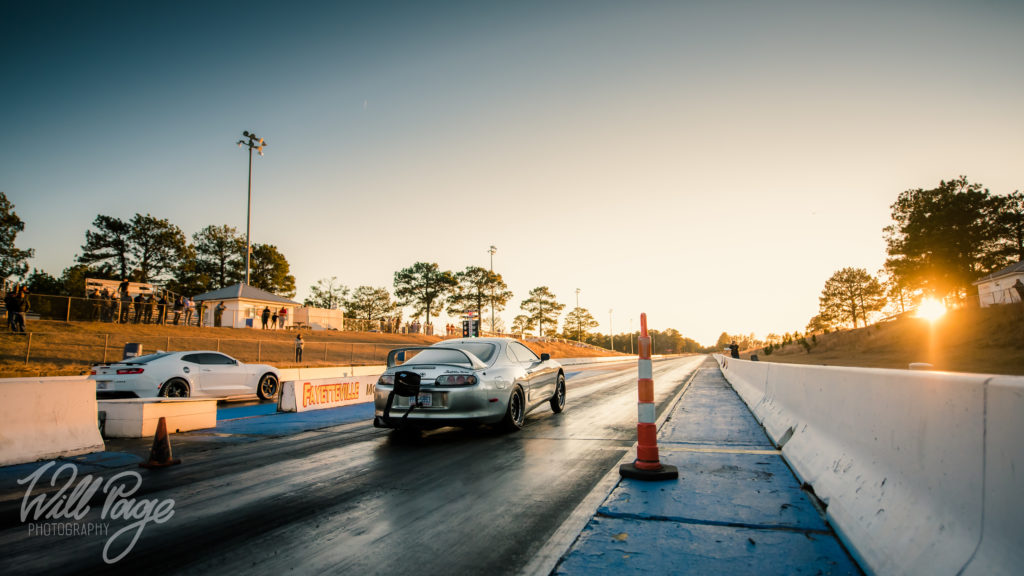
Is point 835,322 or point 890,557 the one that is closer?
point 890,557

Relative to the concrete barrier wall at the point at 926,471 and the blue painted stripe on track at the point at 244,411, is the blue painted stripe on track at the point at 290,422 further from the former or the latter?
the concrete barrier wall at the point at 926,471

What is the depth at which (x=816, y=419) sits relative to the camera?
15.8ft

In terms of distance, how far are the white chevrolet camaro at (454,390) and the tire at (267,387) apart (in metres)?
8.46

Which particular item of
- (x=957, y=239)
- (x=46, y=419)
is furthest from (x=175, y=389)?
(x=957, y=239)

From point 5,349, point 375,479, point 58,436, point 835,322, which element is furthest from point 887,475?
point 835,322

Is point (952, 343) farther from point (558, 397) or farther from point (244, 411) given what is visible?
point (244, 411)

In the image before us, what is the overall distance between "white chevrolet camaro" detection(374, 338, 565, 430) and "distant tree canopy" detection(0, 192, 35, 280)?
217 feet

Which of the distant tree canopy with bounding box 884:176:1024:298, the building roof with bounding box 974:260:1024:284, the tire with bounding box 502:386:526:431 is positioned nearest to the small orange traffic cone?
the tire with bounding box 502:386:526:431

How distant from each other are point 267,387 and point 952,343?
3274cm

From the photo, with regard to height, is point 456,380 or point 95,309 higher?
point 95,309

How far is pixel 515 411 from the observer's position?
8.10 metres

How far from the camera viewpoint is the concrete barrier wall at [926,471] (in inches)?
68.2

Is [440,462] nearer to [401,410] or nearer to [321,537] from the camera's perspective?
[401,410]

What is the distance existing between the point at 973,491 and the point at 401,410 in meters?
6.27
